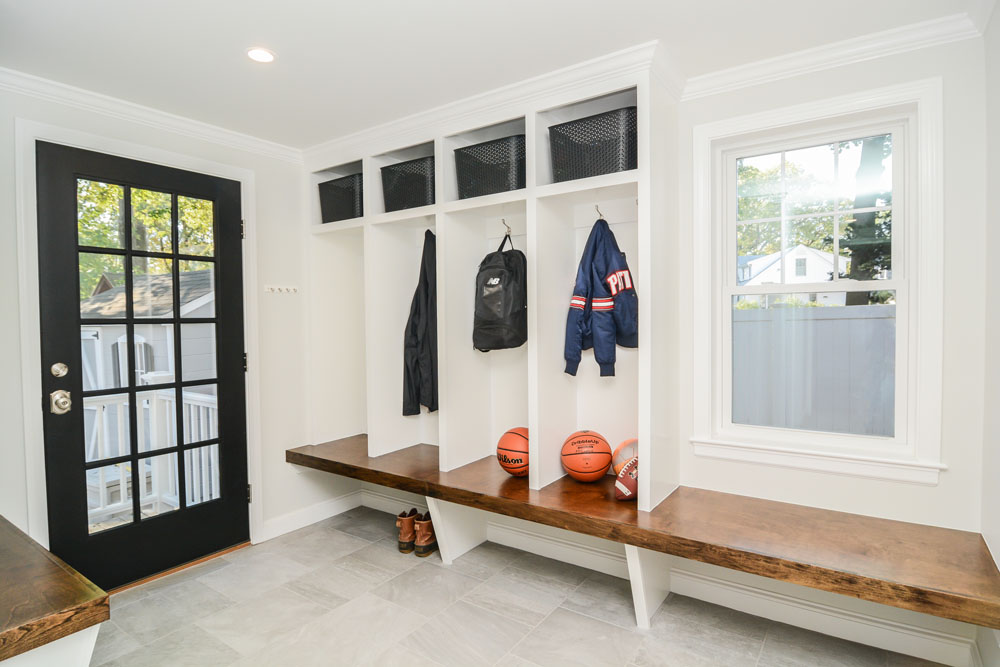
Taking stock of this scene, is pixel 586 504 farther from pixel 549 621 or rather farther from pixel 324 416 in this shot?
pixel 324 416

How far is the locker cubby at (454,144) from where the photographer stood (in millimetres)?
2930

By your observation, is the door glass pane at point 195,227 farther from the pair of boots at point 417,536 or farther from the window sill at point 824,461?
the window sill at point 824,461

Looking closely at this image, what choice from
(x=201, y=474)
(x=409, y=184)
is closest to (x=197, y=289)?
(x=201, y=474)

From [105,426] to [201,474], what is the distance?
580mm

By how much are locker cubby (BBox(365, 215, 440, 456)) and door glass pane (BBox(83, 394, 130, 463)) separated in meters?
1.24

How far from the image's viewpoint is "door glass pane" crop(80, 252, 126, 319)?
2625mm

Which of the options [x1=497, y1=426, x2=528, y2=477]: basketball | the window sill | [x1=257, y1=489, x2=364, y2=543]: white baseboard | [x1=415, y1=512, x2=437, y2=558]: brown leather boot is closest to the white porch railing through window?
[x1=257, y1=489, x2=364, y2=543]: white baseboard

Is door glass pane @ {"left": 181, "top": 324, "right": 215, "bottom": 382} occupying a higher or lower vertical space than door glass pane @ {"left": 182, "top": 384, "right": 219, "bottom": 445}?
higher

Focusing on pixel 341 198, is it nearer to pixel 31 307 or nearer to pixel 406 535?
pixel 31 307

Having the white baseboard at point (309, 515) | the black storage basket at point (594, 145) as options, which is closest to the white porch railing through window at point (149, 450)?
the white baseboard at point (309, 515)

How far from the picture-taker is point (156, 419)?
9.46ft

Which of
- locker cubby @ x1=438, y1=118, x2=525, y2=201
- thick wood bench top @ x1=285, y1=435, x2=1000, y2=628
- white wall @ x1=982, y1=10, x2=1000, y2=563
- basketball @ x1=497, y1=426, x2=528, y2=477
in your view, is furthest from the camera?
locker cubby @ x1=438, y1=118, x2=525, y2=201

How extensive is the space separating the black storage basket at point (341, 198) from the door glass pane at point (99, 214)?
3.67 feet

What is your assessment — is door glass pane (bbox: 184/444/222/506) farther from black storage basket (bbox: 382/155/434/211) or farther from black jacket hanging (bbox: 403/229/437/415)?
black storage basket (bbox: 382/155/434/211)
